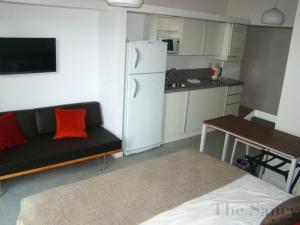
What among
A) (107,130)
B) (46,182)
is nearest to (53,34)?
(107,130)

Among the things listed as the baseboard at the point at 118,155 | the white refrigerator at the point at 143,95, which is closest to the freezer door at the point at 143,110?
the white refrigerator at the point at 143,95

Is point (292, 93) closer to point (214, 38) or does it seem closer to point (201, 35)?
point (201, 35)

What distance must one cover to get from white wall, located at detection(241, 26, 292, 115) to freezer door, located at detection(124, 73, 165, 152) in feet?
11.7

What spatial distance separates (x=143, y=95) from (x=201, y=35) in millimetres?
1731

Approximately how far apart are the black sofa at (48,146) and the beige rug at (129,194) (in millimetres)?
1075

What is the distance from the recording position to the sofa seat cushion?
3.04 meters

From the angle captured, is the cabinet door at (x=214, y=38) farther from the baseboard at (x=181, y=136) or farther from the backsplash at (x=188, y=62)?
the baseboard at (x=181, y=136)

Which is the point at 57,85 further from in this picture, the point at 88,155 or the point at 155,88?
the point at 155,88

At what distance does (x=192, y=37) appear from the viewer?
15.9ft

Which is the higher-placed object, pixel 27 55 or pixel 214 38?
pixel 214 38

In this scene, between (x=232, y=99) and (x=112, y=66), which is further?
(x=232, y=99)

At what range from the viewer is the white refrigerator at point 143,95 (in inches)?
153

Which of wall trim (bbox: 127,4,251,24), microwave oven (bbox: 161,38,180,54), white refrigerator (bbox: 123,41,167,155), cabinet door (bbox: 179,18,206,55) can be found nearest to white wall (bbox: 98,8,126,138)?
white refrigerator (bbox: 123,41,167,155)

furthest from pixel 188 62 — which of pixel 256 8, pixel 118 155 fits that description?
pixel 118 155
